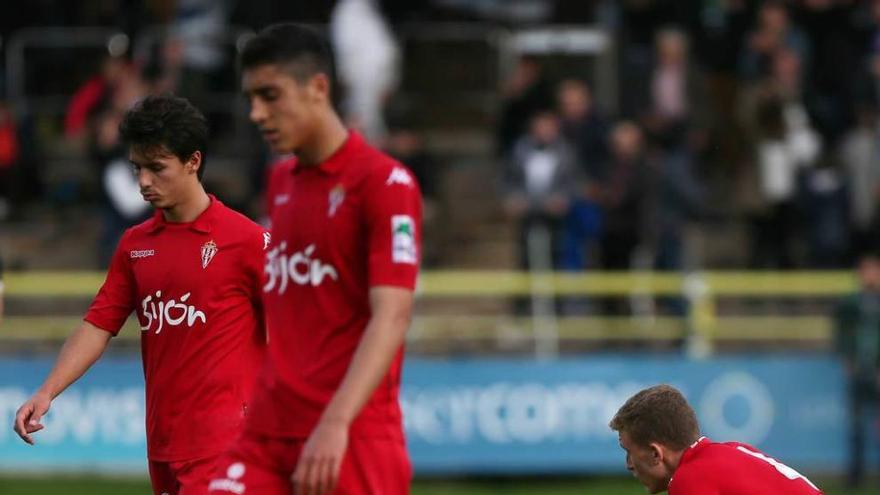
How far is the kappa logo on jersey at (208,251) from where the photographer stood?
278 inches

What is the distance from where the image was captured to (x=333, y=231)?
5777mm

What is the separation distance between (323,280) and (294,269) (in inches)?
4.7

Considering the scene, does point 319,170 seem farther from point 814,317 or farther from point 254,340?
point 814,317

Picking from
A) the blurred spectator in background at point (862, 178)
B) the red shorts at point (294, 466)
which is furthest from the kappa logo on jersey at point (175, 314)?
the blurred spectator in background at point (862, 178)

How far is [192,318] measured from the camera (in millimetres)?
7012

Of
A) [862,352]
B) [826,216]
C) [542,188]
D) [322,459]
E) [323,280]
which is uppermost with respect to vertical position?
[323,280]

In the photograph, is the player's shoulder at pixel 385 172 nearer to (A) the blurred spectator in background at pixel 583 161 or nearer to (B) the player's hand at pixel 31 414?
(B) the player's hand at pixel 31 414

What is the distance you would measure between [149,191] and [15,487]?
9.19 metres

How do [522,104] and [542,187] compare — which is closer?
[542,187]

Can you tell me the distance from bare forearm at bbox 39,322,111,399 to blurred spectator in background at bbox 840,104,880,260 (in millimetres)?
11608

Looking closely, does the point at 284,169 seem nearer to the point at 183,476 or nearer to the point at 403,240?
the point at 403,240

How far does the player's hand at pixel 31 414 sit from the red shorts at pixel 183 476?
1.70 feet

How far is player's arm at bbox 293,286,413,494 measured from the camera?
535cm

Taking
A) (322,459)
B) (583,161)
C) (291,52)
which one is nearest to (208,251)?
(291,52)
